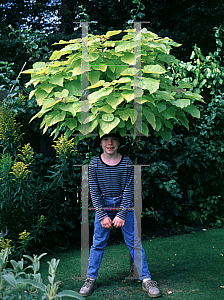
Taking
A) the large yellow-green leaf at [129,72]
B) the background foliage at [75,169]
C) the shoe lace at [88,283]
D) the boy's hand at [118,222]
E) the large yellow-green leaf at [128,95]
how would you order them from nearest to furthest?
the large yellow-green leaf at [128,95]
the large yellow-green leaf at [129,72]
the boy's hand at [118,222]
the shoe lace at [88,283]
the background foliage at [75,169]

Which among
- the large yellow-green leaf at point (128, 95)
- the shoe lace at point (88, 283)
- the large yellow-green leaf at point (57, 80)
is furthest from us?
the shoe lace at point (88, 283)

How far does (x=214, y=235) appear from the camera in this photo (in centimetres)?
453

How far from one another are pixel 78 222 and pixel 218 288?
211 cm

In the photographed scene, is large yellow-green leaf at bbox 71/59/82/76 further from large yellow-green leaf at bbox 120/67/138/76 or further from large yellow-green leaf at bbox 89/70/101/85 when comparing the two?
large yellow-green leaf at bbox 120/67/138/76

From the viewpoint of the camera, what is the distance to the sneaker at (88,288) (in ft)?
9.11

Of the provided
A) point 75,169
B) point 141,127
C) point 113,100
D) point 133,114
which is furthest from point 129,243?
point 75,169

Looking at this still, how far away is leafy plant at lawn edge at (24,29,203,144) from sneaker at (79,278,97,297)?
4.46 ft

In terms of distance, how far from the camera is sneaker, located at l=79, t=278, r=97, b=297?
2.78 metres

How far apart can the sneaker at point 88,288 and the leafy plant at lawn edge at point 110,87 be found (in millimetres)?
1360

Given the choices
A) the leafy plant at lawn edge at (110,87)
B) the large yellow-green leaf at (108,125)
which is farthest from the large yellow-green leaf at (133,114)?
the large yellow-green leaf at (108,125)

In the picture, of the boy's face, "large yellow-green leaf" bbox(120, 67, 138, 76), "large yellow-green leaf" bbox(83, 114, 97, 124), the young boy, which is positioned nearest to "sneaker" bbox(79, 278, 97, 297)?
the young boy

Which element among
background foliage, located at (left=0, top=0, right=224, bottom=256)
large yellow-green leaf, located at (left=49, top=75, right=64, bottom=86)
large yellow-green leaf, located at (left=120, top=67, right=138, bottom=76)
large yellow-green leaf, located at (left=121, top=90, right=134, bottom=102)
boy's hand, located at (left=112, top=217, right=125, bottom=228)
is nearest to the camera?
large yellow-green leaf, located at (left=121, top=90, right=134, bottom=102)

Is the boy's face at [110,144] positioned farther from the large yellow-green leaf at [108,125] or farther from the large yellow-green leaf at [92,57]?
the large yellow-green leaf at [92,57]

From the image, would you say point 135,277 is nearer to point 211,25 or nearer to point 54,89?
point 54,89
